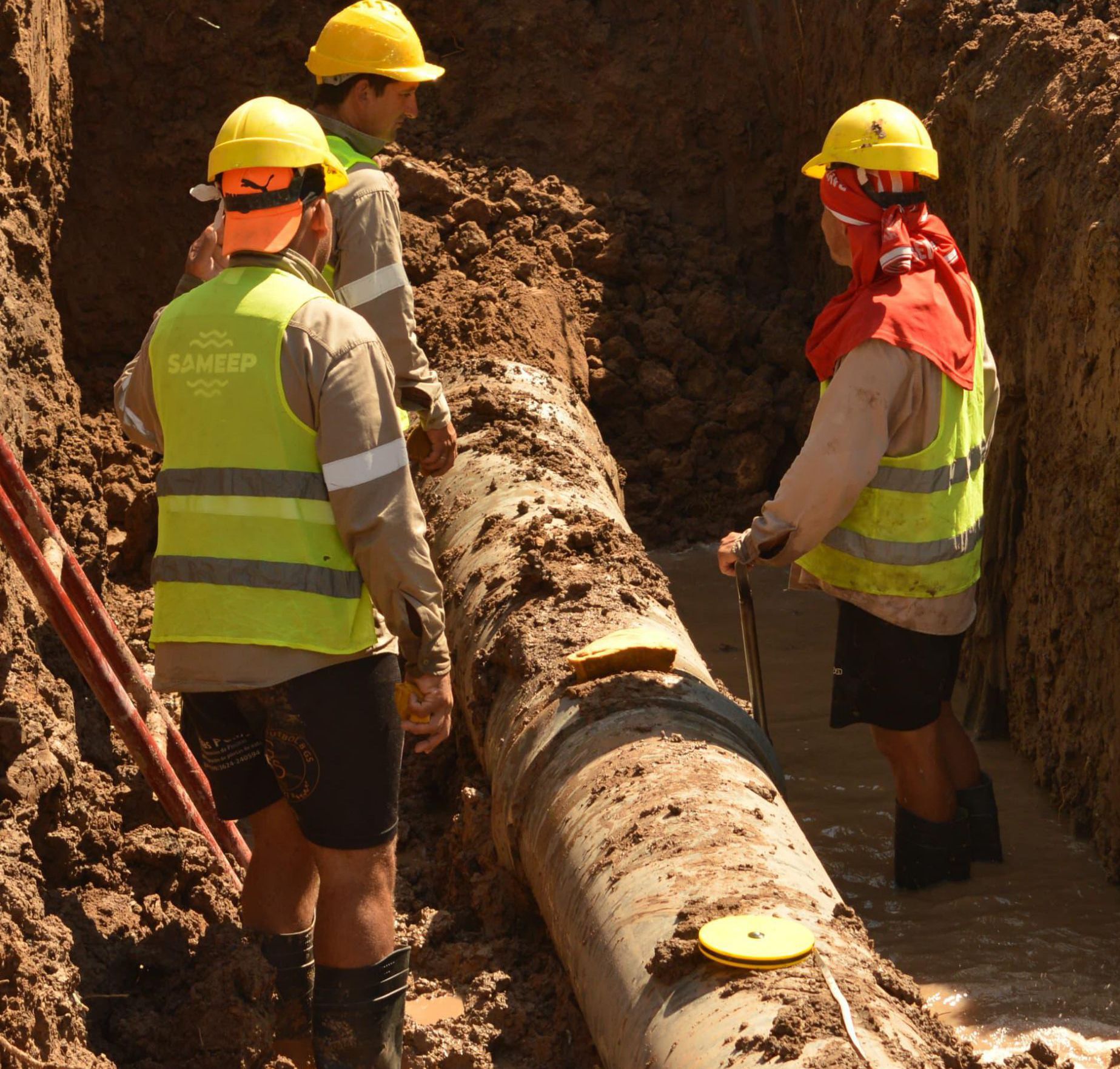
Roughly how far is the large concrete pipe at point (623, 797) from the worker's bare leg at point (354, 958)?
0.50 metres

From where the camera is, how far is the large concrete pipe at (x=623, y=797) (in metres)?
Answer: 2.92

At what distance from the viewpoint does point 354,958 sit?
3236 millimetres

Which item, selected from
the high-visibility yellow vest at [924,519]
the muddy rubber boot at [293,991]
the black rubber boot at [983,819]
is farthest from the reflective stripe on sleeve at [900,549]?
the muddy rubber boot at [293,991]

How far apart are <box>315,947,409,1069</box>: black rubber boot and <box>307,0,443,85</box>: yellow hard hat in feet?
8.94

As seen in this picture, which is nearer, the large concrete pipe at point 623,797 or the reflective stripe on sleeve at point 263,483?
the large concrete pipe at point 623,797

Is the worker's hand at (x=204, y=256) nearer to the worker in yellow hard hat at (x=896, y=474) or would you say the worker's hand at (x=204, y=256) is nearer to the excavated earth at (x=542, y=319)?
the excavated earth at (x=542, y=319)

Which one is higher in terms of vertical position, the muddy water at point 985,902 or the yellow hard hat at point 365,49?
the yellow hard hat at point 365,49

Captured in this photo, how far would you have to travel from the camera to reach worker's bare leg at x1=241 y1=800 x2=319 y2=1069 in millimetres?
3445

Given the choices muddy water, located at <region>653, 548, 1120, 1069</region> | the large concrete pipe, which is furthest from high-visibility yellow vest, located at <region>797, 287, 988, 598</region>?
muddy water, located at <region>653, 548, 1120, 1069</region>

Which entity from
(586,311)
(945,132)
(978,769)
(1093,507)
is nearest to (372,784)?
(978,769)

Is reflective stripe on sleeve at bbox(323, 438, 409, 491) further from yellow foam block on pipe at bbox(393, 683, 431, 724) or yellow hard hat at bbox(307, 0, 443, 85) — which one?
yellow hard hat at bbox(307, 0, 443, 85)

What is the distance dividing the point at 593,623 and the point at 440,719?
4.66ft

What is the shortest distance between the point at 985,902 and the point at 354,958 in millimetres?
2437

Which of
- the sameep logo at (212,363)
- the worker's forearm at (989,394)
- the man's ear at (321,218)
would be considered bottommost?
the worker's forearm at (989,394)
